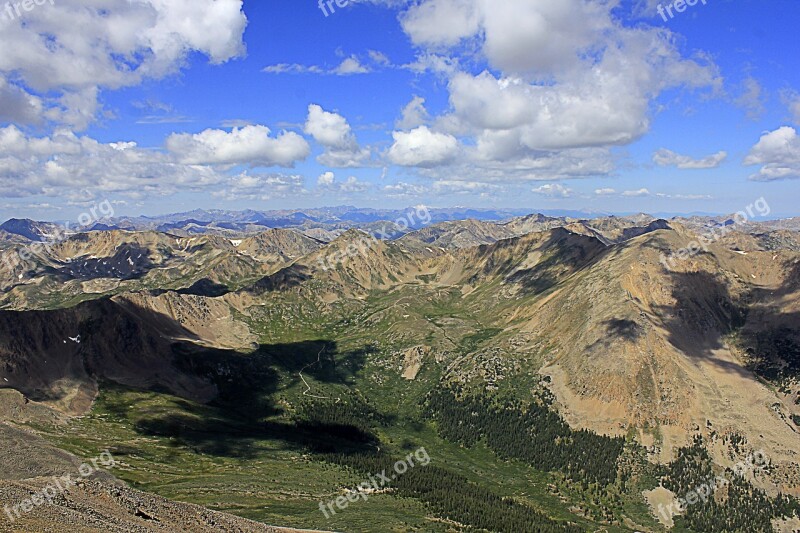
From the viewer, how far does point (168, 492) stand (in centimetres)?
13388

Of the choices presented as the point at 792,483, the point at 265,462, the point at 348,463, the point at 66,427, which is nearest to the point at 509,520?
the point at 348,463

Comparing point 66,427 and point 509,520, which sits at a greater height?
point 66,427

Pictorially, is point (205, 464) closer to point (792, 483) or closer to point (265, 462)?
point (265, 462)

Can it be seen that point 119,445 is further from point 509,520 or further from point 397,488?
point 509,520

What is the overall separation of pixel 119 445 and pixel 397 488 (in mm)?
95589

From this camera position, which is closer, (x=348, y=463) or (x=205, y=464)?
(x=205, y=464)

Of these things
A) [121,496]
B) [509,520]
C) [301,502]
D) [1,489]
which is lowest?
[509,520]

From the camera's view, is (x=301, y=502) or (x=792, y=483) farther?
(x=792, y=483)

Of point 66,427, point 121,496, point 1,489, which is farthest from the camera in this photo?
point 66,427

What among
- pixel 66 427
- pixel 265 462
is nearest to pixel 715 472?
pixel 265 462

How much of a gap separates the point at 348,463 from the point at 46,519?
135m

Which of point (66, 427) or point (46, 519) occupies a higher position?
point (46, 519)

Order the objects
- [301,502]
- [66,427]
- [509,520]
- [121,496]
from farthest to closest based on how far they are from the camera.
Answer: [66,427] → [509,520] → [301,502] → [121,496]

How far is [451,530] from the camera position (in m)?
141
